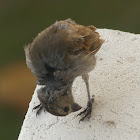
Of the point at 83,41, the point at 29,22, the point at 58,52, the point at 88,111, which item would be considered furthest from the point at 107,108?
the point at 29,22

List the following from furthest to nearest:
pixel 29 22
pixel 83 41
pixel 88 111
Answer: pixel 29 22 < pixel 88 111 < pixel 83 41

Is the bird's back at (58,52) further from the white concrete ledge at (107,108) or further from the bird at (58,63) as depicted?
the white concrete ledge at (107,108)

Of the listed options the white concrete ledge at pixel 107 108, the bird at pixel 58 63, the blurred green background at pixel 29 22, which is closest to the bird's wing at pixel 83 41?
the bird at pixel 58 63

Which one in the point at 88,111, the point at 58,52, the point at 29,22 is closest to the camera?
the point at 58,52

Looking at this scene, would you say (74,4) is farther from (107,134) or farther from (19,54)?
(107,134)

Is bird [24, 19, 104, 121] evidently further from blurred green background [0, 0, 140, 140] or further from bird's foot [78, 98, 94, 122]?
blurred green background [0, 0, 140, 140]

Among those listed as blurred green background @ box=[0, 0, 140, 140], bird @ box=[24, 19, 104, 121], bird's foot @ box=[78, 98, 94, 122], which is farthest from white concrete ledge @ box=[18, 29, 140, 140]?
blurred green background @ box=[0, 0, 140, 140]

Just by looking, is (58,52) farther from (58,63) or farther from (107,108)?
(107,108)
